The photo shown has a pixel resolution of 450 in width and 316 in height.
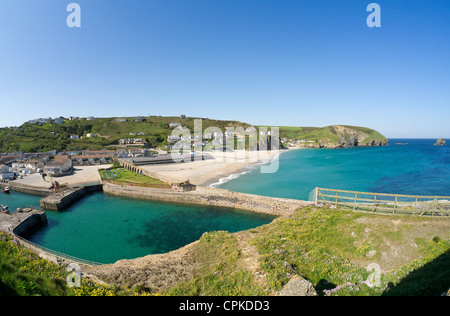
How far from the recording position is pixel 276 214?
104ft

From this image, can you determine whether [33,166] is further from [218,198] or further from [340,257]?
[340,257]

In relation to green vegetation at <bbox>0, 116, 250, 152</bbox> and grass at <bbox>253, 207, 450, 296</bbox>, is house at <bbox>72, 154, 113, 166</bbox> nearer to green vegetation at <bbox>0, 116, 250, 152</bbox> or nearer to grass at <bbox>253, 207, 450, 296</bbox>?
green vegetation at <bbox>0, 116, 250, 152</bbox>

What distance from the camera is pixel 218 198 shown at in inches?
1430

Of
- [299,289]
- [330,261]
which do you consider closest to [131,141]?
[330,261]

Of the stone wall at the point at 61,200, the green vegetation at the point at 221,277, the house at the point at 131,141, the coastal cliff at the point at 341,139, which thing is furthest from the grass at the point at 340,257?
the coastal cliff at the point at 341,139

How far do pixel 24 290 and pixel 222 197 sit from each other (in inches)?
1154

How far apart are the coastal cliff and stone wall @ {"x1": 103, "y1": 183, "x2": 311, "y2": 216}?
146656 millimetres

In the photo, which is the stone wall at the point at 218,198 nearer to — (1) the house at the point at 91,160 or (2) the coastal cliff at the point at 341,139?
(1) the house at the point at 91,160

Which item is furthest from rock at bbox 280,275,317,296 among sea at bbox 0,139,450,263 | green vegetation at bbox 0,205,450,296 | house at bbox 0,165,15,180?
house at bbox 0,165,15,180

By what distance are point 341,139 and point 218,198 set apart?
172 meters

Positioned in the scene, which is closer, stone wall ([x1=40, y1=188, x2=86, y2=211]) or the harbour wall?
stone wall ([x1=40, y1=188, x2=86, y2=211])

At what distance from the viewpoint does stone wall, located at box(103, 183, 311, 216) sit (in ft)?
103
